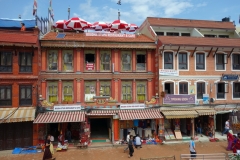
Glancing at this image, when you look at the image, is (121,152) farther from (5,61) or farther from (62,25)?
(62,25)

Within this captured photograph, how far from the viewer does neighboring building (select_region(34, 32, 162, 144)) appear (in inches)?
708

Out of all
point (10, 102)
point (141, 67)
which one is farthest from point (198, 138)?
point (10, 102)

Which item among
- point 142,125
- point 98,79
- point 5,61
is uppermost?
point 5,61

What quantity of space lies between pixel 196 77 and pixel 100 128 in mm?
12383

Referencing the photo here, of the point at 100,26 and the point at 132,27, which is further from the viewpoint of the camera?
the point at 132,27

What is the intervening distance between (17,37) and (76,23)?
7646mm

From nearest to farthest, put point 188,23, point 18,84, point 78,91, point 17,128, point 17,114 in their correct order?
1. point 17,114
2. point 17,128
3. point 18,84
4. point 78,91
5. point 188,23

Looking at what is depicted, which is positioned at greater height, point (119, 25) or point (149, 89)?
point (119, 25)

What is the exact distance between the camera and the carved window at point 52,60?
1842cm

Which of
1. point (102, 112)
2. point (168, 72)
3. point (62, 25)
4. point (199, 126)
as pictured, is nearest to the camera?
point (102, 112)

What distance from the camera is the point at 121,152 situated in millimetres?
15875

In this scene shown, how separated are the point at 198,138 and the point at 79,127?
1232 cm

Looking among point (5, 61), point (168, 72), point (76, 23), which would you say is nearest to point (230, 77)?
point (168, 72)

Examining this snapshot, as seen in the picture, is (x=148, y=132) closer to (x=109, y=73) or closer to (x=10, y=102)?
(x=109, y=73)
